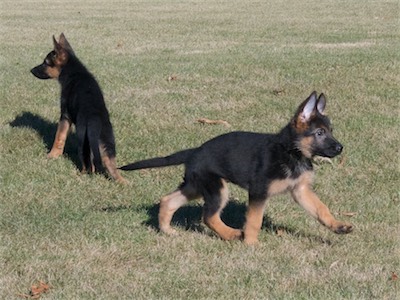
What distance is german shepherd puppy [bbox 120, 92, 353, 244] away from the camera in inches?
228

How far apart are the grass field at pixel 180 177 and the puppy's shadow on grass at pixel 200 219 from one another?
2cm

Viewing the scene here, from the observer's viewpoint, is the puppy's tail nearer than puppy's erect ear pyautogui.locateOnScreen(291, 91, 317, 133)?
No

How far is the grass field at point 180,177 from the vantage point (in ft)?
16.9

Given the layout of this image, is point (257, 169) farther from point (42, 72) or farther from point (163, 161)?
point (42, 72)

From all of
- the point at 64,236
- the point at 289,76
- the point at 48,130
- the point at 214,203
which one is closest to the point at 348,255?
the point at 214,203

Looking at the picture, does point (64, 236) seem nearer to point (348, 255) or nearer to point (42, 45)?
point (348, 255)

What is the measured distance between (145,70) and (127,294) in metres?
Answer: 9.92

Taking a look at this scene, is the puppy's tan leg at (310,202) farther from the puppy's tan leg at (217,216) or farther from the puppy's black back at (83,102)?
the puppy's black back at (83,102)

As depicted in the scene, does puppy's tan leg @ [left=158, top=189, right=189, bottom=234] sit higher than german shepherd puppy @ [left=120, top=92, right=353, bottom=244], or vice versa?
german shepherd puppy @ [left=120, top=92, right=353, bottom=244]

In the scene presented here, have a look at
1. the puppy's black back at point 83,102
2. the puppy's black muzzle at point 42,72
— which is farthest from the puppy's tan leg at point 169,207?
the puppy's black muzzle at point 42,72

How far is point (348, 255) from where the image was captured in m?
5.60

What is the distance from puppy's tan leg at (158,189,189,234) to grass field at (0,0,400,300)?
10 cm

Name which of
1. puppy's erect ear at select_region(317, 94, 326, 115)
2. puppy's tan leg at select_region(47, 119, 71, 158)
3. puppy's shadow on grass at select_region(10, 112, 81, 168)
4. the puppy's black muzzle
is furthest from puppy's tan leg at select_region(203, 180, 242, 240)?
the puppy's black muzzle

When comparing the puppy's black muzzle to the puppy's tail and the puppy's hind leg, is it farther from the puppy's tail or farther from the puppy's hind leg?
the puppy's hind leg
